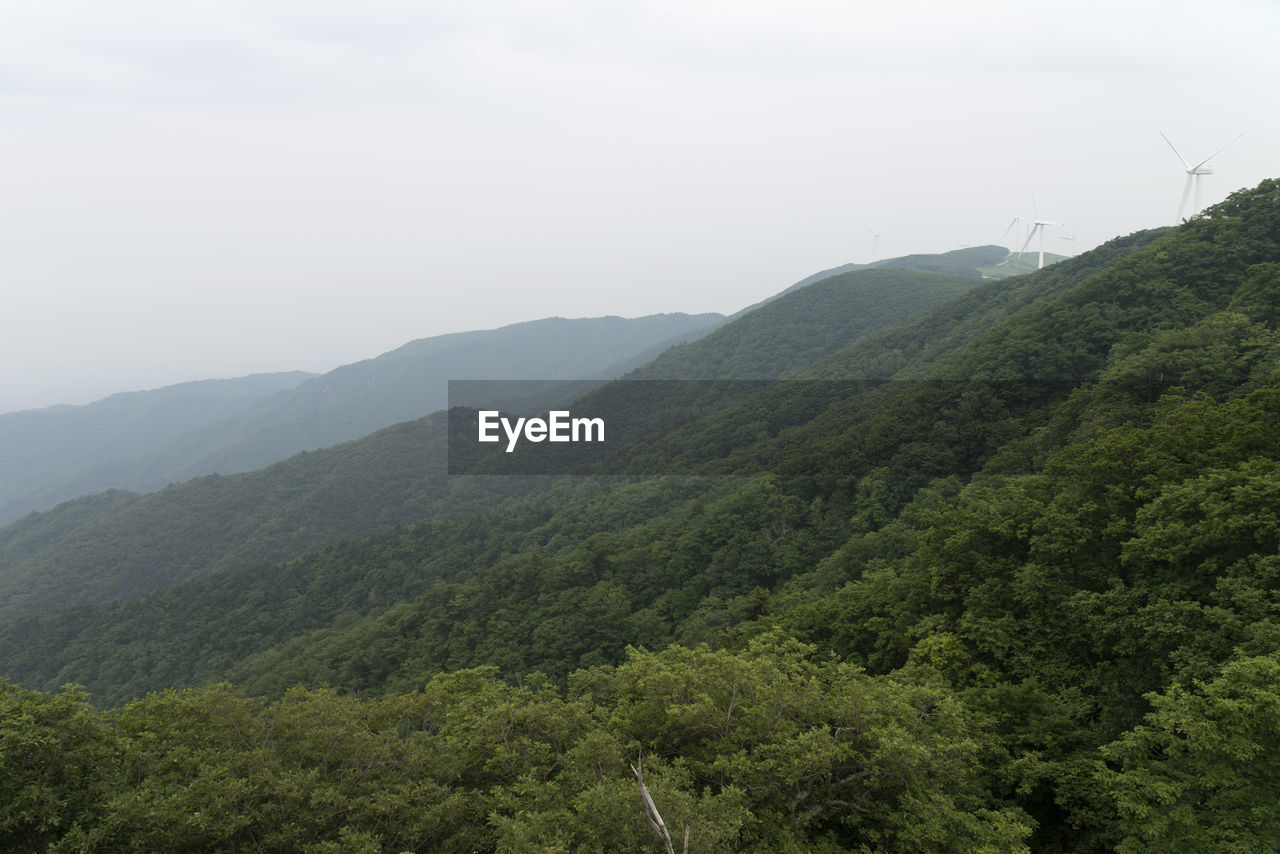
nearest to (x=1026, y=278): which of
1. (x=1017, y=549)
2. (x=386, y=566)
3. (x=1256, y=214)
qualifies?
(x=1256, y=214)

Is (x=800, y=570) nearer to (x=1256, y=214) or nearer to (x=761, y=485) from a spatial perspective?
(x=761, y=485)

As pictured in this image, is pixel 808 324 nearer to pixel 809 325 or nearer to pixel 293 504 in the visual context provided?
pixel 809 325

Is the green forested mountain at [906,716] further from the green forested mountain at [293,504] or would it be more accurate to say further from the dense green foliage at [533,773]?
the green forested mountain at [293,504]

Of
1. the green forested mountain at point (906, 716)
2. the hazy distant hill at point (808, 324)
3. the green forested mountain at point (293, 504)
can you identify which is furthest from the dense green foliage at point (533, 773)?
the hazy distant hill at point (808, 324)

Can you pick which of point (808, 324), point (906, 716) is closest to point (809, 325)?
point (808, 324)

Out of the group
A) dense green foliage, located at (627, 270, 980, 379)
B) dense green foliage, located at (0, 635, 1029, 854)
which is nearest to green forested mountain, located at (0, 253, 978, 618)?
dense green foliage, located at (627, 270, 980, 379)

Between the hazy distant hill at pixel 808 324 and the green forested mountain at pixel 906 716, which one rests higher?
the hazy distant hill at pixel 808 324

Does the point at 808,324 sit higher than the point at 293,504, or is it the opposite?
the point at 808,324

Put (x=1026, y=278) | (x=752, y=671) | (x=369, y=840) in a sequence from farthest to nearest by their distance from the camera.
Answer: (x=1026, y=278) → (x=752, y=671) → (x=369, y=840)

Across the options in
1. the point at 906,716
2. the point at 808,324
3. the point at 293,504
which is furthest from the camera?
the point at 808,324

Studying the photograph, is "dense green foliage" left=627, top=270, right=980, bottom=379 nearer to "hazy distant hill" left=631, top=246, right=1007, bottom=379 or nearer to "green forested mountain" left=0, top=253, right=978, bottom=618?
"hazy distant hill" left=631, top=246, right=1007, bottom=379

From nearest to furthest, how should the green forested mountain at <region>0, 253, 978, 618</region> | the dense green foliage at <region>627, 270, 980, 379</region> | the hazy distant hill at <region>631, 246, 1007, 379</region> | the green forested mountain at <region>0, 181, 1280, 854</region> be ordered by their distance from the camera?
1. the green forested mountain at <region>0, 181, 1280, 854</region>
2. the green forested mountain at <region>0, 253, 978, 618</region>
3. the dense green foliage at <region>627, 270, 980, 379</region>
4. the hazy distant hill at <region>631, 246, 1007, 379</region>
